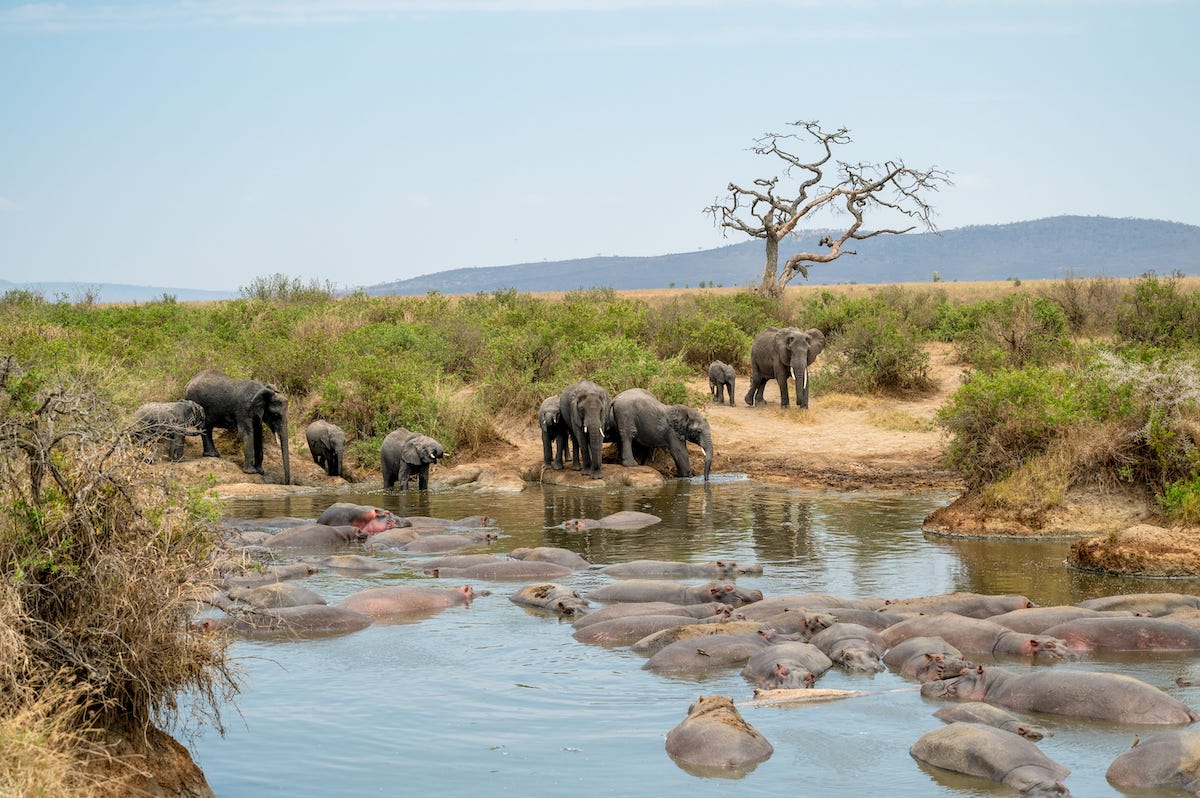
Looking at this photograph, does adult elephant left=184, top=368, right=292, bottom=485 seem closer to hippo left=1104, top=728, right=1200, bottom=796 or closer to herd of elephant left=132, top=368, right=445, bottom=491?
herd of elephant left=132, top=368, right=445, bottom=491

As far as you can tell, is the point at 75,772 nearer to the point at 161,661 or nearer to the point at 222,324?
the point at 161,661

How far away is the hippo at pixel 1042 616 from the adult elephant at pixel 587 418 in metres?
11.0

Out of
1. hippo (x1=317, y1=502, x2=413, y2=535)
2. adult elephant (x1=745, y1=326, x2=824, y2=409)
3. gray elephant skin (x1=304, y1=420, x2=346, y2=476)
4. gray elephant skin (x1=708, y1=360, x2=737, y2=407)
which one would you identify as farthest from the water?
gray elephant skin (x1=708, y1=360, x2=737, y2=407)

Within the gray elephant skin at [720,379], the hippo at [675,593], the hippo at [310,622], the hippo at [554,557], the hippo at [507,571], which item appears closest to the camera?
the hippo at [310,622]

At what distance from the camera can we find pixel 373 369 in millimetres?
25516

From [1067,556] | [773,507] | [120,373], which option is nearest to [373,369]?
[120,373]

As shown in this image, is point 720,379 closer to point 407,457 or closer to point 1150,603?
point 407,457

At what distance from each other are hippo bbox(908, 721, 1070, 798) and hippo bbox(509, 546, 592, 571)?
689 cm

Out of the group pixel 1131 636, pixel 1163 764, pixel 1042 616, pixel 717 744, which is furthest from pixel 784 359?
pixel 1163 764

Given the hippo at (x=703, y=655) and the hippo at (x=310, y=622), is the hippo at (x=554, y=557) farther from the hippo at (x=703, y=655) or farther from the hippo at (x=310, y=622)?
the hippo at (x=703, y=655)

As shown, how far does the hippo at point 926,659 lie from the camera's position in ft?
31.7

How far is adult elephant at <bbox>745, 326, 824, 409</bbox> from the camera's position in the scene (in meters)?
26.6

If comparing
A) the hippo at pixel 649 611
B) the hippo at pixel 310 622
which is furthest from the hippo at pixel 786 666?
the hippo at pixel 310 622

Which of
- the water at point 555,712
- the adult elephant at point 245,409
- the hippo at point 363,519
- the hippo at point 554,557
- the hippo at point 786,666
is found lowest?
the water at point 555,712
